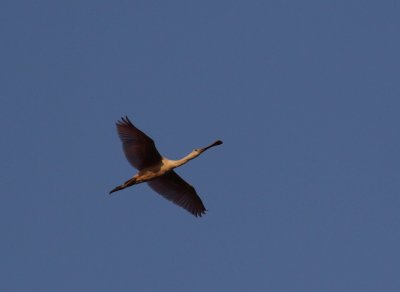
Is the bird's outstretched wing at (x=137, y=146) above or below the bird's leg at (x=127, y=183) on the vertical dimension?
above

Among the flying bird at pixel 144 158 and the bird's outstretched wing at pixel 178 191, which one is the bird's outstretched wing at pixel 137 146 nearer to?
the flying bird at pixel 144 158

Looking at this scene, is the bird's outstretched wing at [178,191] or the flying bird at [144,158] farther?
the bird's outstretched wing at [178,191]

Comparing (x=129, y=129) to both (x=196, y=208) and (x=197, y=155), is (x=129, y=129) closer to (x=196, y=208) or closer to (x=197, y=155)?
(x=197, y=155)

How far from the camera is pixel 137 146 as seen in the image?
27.4m

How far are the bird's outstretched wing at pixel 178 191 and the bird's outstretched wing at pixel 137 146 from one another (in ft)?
5.09

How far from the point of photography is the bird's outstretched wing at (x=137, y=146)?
27.1 meters


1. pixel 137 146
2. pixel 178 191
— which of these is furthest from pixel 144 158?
pixel 178 191

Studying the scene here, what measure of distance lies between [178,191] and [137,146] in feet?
9.80

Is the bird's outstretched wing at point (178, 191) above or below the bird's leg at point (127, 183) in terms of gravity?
above

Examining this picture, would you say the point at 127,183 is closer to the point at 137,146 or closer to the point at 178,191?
the point at 137,146

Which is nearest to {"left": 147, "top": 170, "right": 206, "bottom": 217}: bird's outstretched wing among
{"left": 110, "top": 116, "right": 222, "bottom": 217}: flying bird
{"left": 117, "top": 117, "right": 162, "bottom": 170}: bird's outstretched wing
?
{"left": 110, "top": 116, "right": 222, "bottom": 217}: flying bird

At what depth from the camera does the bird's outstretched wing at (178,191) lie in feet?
96.6

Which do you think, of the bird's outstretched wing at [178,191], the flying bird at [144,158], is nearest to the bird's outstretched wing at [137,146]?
the flying bird at [144,158]

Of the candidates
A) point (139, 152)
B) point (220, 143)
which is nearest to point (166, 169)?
point (139, 152)
